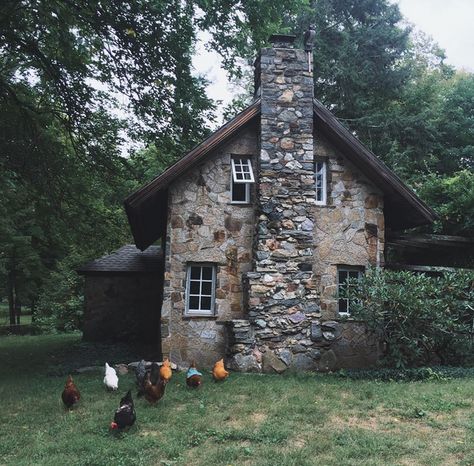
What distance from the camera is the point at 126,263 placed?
57.6ft

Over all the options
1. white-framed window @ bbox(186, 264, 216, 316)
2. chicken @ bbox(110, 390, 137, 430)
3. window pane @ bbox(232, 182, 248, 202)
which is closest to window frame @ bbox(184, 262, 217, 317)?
white-framed window @ bbox(186, 264, 216, 316)

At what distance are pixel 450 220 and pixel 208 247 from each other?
7133 millimetres

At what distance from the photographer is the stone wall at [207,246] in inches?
444

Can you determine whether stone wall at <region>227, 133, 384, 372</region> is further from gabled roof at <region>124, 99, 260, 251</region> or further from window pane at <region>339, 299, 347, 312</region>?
gabled roof at <region>124, 99, 260, 251</region>

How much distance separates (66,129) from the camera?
44.9 ft

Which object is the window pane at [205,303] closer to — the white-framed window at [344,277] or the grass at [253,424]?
the grass at [253,424]

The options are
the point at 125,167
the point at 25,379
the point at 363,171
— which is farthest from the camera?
the point at 125,167

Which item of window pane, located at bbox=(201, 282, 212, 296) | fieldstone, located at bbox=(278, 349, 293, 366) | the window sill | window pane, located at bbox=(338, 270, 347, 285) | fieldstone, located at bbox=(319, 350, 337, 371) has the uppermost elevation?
window pane, located at bbox=(338, 270, 347, 285)

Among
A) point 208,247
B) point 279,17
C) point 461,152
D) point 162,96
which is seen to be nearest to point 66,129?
point 162,96

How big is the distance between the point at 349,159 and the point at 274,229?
277 cm

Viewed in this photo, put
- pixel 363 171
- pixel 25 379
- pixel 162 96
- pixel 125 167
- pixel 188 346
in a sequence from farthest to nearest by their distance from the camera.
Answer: pixel 125 167 < pixel 162 96 < pixel 363 171 < pixel 188 346 < pixel 25 379

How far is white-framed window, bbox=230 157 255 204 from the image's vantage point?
11672 millimetres

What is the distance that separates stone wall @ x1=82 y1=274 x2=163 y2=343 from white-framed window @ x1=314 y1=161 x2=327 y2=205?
6.76m

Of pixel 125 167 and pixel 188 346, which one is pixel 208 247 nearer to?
pixel 188 346
